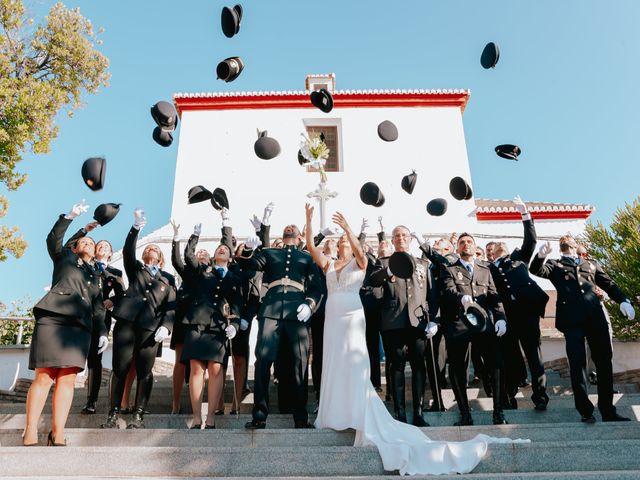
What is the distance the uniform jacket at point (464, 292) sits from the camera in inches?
218

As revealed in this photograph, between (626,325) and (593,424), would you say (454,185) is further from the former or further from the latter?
(593,424)

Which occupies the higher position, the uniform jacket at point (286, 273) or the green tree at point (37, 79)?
the green tree at point (37, 79)

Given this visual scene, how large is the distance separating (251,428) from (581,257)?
4.13 metres

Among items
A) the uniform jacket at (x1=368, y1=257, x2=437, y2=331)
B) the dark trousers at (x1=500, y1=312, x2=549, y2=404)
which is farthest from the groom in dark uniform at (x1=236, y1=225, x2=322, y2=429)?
the dark trousers at (x1=500, y1=312, x2=549, y2=404)

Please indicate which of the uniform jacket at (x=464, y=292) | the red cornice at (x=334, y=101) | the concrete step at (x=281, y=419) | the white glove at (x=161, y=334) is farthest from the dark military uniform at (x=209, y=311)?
the red cornice at (x=334, y=101)

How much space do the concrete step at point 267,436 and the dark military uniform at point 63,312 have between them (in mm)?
694

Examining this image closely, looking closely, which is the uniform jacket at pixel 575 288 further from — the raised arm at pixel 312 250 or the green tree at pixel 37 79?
the green tree at pixel 37 79

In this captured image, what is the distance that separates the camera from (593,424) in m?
4.97

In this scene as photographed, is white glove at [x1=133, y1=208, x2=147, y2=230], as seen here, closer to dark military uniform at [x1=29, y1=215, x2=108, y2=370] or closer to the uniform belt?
dark military uniform at [x1=29, y1=215, x2=108, y2=370]

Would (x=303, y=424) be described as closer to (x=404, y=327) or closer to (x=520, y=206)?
(x=404, y=327)

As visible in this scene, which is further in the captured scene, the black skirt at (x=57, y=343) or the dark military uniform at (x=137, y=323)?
the dark military uniform at (x=137, y=323)

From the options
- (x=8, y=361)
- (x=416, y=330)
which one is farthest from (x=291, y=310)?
(x=8, y=361)

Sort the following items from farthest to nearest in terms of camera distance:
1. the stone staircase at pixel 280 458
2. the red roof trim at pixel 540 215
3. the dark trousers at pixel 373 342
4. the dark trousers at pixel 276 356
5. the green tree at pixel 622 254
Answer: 1. the red roof trim at pixel 540 215
2. the green tree at pixel 622 254
3. the dark trousers at pixel 373 342
4. the dark trousers at pixel 276 356
5. the stone staircase at pixel 280 458

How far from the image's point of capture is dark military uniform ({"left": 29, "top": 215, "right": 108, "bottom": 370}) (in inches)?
183
